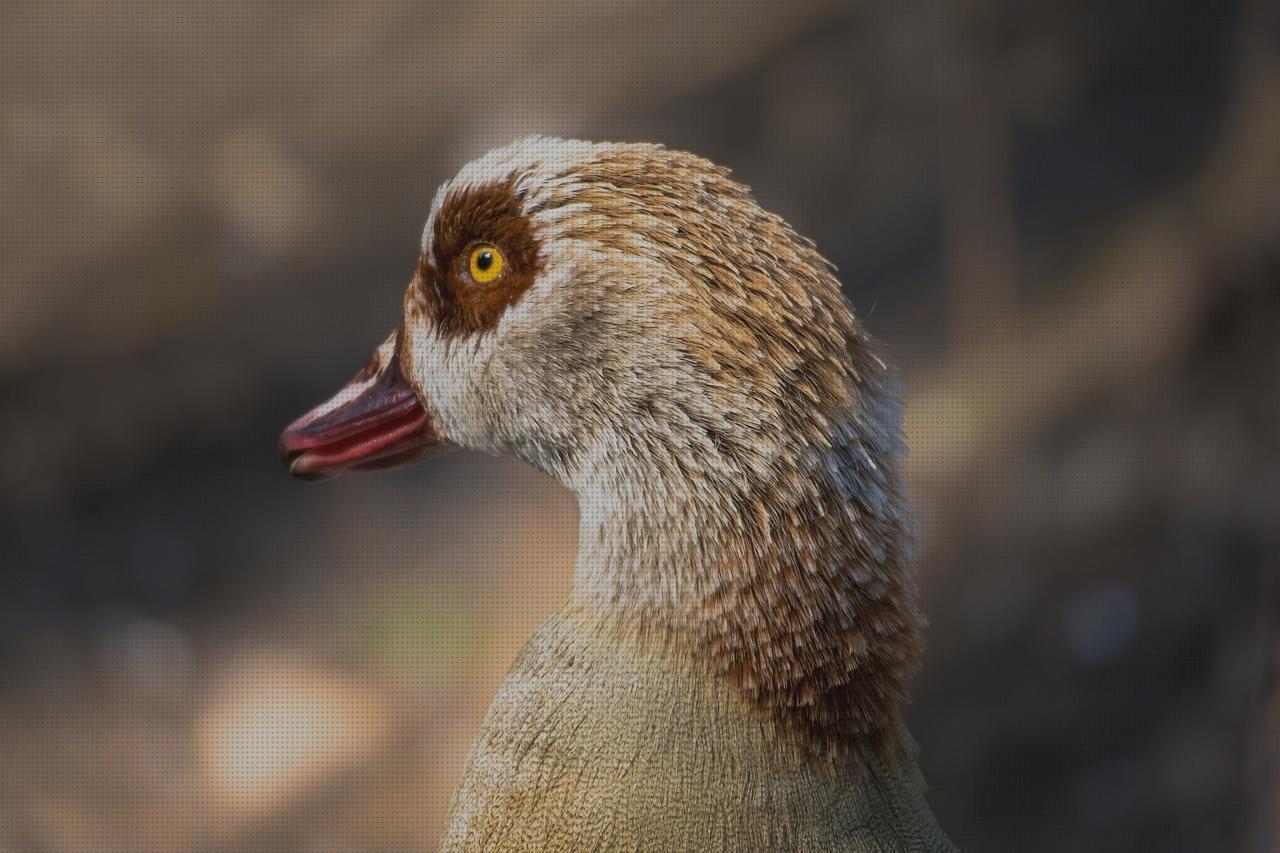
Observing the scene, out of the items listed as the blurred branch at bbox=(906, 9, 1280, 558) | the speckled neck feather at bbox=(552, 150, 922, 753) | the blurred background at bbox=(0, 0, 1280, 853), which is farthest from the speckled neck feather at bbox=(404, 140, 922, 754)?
the blurred branch at bbox=(906, 9, 1280, 558)

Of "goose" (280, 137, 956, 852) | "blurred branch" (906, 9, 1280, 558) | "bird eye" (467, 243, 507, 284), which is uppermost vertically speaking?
"blurred branch" (906, 9, 1280, 558)

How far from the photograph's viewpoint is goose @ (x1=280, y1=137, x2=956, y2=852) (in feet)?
6.08

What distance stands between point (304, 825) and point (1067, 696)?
3044mm

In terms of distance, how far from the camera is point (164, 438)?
20.5ft

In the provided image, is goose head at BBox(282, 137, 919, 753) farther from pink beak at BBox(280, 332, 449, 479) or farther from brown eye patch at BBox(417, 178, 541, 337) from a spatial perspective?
pink beak at BBox(280, 332, 449, 479)

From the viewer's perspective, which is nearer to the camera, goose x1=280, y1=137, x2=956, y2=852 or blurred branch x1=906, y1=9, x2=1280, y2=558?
goose x1=280, y1=137, x2=956, y2=852

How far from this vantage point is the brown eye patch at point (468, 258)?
6.63ft

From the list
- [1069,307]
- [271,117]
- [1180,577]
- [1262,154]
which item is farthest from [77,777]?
[1262,154]

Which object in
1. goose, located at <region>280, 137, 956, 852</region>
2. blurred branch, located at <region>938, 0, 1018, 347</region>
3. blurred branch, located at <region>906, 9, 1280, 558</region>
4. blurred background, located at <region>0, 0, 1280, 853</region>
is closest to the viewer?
goose, located at <region>280, 137, 956, 852</region>

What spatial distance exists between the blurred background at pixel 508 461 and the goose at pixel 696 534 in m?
2.79

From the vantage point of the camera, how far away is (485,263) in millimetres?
2082

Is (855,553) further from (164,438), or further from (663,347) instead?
(164,438)

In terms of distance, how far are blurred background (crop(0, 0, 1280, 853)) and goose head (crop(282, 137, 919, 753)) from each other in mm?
2818

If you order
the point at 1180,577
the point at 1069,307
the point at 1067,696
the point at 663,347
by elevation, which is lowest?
the point at 663,347
